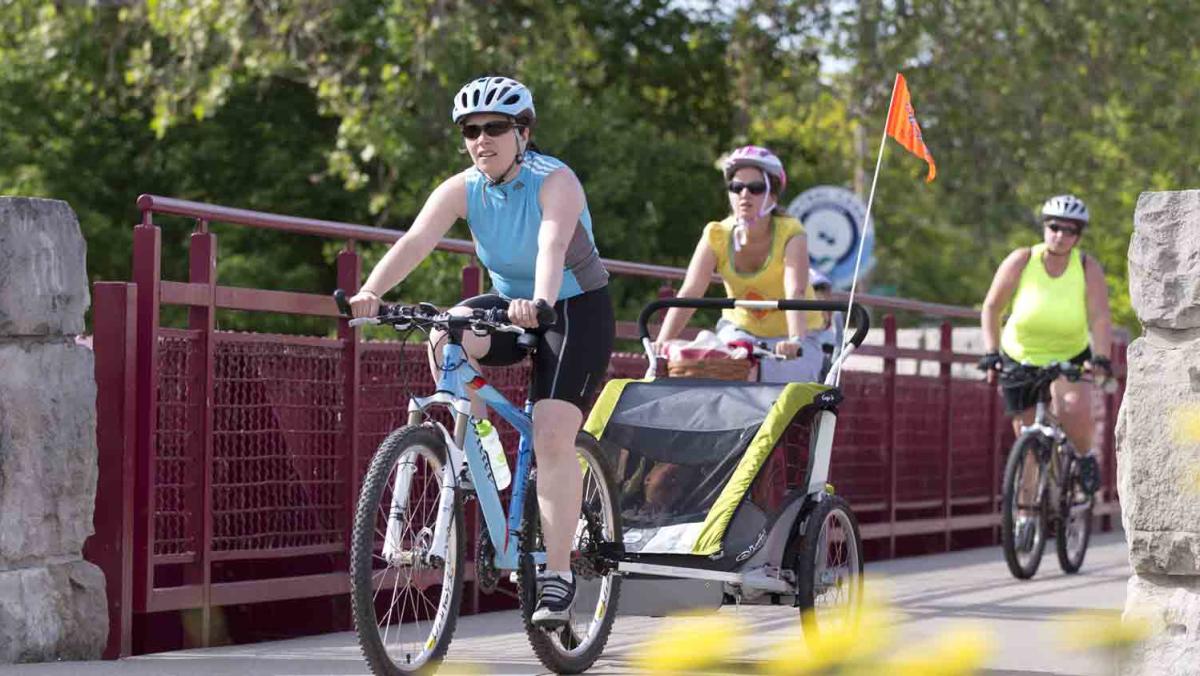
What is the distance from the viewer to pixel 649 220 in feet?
87.4

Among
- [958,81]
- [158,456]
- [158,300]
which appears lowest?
[158,456]

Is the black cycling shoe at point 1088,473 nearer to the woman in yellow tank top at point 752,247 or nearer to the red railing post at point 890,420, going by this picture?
the red railing post at point 890,420

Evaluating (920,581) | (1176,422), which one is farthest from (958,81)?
(1176,422)

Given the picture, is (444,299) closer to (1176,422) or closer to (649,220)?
(649,220)

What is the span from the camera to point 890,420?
13.9 m

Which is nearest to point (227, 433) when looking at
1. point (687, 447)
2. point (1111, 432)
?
point (687, 447)

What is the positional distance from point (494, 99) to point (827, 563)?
6.80 ft

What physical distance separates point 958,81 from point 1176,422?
2330cm

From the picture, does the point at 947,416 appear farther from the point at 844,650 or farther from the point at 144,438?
the point at 844,650

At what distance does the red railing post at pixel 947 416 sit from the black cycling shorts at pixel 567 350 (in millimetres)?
8131

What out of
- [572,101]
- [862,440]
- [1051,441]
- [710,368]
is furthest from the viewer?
[572,101]

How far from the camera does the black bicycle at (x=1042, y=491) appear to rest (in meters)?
12.0

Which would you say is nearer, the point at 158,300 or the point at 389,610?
the point at 389,610

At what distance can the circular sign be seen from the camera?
16594 millimetres
